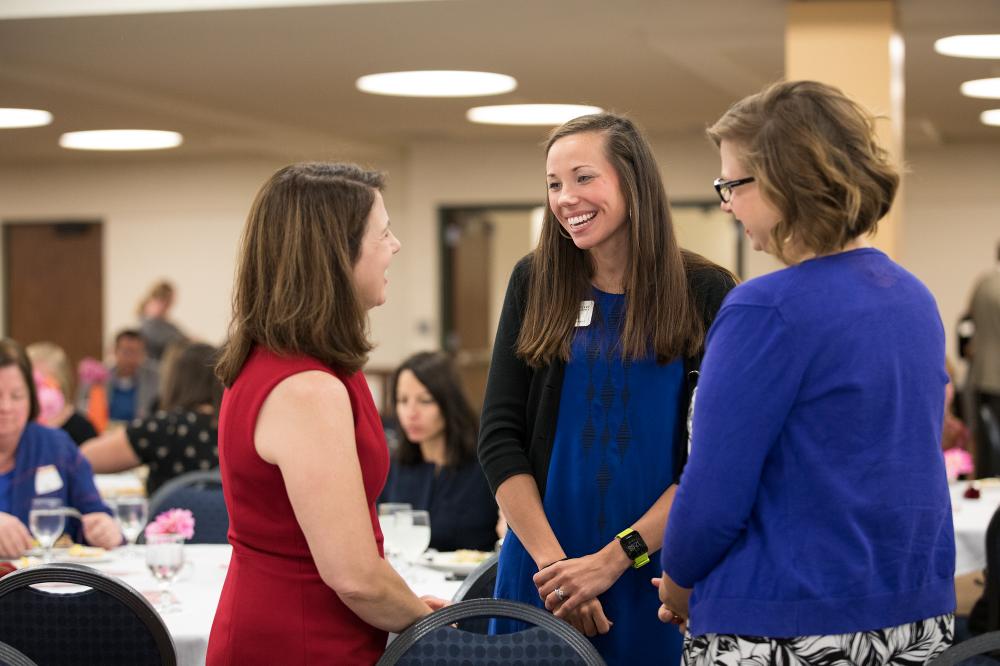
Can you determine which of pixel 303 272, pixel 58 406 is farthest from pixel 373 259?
pixel 58 406

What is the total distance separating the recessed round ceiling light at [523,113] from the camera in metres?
8.91

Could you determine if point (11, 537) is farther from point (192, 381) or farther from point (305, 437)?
point (305, 437)

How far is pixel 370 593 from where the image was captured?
1.84 metres

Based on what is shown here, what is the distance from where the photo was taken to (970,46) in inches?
253

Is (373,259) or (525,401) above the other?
(373,259)

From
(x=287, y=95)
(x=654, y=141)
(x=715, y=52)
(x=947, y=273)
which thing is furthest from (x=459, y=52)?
(x=947, y=273)

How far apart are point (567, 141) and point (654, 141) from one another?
28.4 feet

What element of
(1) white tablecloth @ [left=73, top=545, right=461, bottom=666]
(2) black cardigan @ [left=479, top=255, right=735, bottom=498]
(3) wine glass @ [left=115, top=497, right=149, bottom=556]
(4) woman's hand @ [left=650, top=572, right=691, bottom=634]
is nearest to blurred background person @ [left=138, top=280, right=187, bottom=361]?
(3) wine glass @ [left=115, top=497, right=149, bottom=556]

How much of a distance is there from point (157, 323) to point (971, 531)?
7622 millimetres

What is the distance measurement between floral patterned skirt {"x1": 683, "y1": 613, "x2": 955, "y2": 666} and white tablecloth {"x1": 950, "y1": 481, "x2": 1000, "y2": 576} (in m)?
2.40

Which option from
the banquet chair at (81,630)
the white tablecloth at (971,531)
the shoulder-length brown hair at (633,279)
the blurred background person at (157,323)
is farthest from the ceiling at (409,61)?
the banquet chair at (81,630)

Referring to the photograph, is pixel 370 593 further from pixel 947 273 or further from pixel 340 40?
pixel 947 273

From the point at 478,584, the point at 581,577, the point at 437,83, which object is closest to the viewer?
the point at 581,577

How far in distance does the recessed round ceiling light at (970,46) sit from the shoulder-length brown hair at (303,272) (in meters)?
5.20
